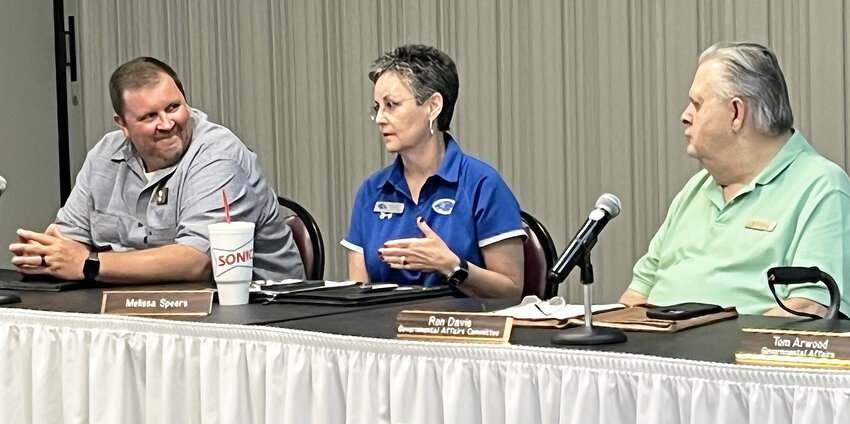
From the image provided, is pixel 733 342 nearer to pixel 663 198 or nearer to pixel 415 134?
pixel 415 134

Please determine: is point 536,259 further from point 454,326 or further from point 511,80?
point 511,80

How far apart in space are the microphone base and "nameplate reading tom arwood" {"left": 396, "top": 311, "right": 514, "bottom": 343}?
0.26 feet

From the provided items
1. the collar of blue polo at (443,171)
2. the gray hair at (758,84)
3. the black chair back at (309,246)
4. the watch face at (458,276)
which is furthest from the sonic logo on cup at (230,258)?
the gray hair at (758,84)

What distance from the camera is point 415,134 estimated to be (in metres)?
2.80

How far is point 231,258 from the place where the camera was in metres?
2.21

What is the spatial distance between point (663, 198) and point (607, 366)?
248 centimetres

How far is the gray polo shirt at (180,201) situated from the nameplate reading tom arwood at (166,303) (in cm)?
70

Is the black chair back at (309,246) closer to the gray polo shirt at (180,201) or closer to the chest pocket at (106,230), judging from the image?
the gray polo shirt at (180,201)

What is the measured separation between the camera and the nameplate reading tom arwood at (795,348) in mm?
1432

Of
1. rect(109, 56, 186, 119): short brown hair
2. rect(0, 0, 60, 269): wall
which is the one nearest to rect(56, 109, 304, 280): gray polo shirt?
rect(109, 56, 186, 119): short brown hair

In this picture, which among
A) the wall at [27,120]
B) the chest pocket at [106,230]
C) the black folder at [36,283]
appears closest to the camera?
the black folder at [36,283]

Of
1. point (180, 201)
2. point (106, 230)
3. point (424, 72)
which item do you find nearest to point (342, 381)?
point (424, 72)

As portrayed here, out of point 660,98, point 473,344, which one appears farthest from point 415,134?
point 660,98

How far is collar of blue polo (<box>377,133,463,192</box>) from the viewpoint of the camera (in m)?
2.78
